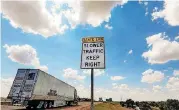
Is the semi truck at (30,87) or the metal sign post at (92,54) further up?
the semi truck at (30,87)

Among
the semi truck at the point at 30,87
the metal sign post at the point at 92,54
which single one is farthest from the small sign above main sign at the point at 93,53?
the semi truck at the point at 30,87

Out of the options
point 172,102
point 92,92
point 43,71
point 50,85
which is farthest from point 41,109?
point 172,102

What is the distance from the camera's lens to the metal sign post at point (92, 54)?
21.5 feet

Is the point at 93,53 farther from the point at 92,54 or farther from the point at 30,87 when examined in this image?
the point at 30,87

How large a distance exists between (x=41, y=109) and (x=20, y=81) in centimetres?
779

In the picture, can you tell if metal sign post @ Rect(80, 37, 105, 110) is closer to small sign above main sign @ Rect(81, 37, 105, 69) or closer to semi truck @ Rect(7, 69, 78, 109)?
small sign above main sign @ Rect(81, 37, 105, 69)

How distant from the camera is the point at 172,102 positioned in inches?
7490

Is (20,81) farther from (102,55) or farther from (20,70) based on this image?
(102,55)

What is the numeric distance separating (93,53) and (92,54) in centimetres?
4

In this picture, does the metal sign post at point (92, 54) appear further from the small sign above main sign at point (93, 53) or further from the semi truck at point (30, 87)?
the semi truck at point (30, 87)

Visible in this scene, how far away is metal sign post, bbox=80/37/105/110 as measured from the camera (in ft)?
21.5

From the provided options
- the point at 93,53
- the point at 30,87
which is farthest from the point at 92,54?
the point at 30,87

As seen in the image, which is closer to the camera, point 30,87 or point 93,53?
point 93,53

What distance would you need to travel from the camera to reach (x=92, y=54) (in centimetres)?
666
